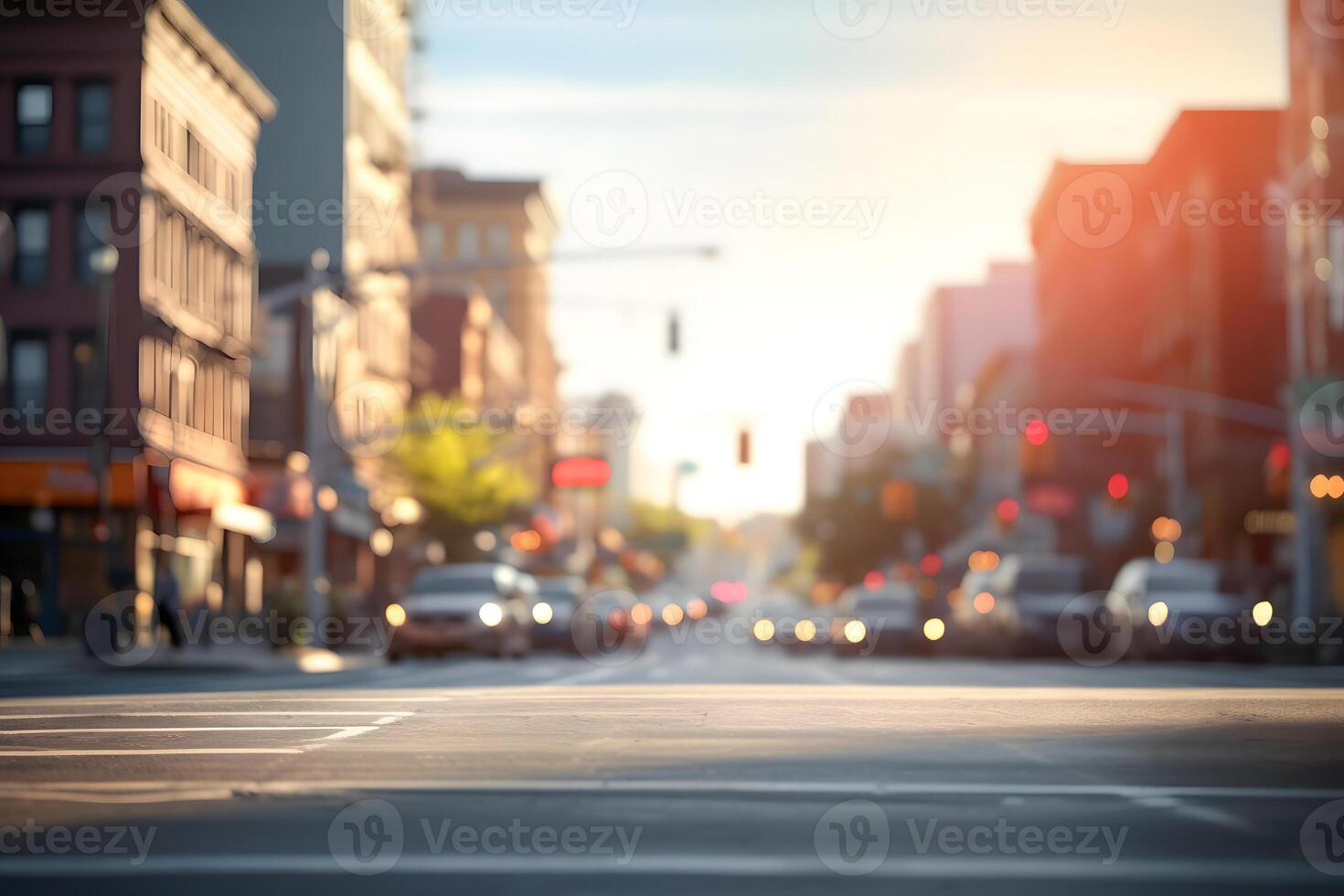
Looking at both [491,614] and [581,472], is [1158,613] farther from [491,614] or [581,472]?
[581,472]

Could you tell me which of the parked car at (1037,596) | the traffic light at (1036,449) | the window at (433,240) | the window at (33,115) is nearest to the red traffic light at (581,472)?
the window at (433,240)

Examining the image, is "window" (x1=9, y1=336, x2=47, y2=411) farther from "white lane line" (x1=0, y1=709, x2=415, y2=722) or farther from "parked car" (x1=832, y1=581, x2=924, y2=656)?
"white lane line" (x1=0, y1=709, x2=415, y2=722)

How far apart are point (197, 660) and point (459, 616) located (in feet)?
15.7

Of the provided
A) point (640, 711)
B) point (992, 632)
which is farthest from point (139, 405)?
point (640, 711)

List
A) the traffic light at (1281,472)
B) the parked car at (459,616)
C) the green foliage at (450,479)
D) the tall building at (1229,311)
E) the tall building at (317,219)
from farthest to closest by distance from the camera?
the green foliage at (450,479) → the tall building at (1229,311) → the tall building at (317,219) → the traffic light at (1281,472) → the parked car at (459,616)

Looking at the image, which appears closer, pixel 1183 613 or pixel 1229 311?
pixel 1183 613

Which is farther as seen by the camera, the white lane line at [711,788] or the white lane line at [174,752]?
the white lane line at [174,752]

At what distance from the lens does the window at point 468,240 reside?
4572 inches

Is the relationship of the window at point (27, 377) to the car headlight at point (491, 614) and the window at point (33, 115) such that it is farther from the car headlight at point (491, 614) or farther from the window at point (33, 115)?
the car headlight at point (491, 614)

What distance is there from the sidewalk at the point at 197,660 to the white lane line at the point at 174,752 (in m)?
17.1

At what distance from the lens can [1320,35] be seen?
57312 mm

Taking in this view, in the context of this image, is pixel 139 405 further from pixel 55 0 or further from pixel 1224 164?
pixel 1224 164

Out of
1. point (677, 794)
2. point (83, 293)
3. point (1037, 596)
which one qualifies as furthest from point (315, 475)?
point (677, 794)

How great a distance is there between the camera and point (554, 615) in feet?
135
